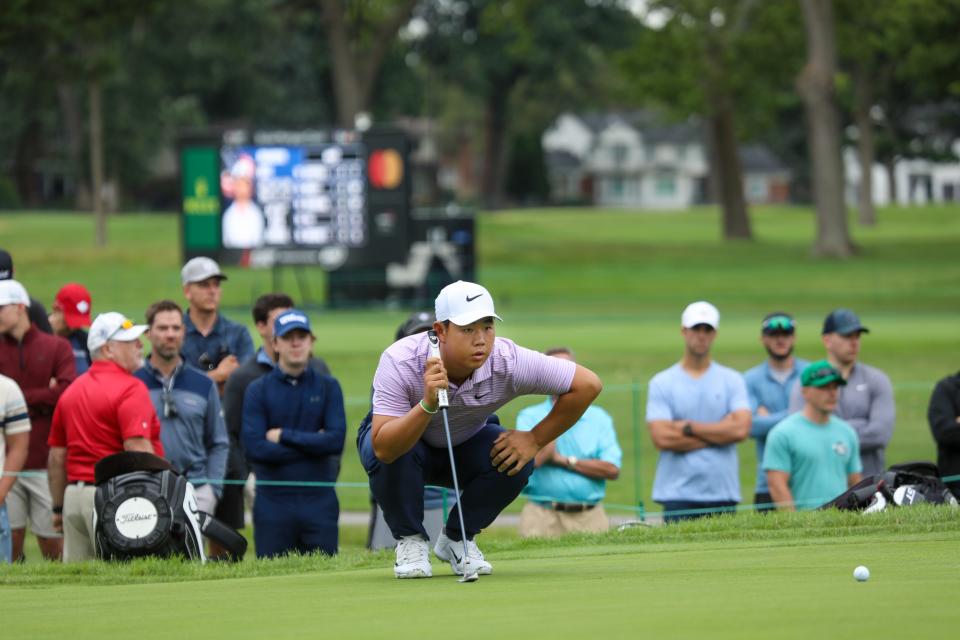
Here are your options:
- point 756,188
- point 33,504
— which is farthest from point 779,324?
point 756,188

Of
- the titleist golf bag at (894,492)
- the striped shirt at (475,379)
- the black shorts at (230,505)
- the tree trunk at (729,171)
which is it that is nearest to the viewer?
the striped shirt at (475,379)

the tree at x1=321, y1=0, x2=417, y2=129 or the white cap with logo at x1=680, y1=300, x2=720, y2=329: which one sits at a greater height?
the tree at x1=321, y1=0, x2=417, y2=129

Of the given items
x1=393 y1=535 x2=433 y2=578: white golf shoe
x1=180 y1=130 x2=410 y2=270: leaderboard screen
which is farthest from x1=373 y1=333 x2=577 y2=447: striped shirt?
x1=180 y1=130 x2=410 y2=270: leaderboard screen

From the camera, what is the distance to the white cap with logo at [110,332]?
9.54m

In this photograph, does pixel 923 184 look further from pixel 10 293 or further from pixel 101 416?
pixel 101 416

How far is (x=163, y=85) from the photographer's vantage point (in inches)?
3132

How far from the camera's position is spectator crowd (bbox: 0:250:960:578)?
25.4 ft

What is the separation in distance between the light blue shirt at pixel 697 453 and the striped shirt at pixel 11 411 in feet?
14.3

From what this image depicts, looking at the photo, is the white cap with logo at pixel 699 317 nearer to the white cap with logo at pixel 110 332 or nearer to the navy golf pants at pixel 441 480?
the navy golf pants at pixel 441 480

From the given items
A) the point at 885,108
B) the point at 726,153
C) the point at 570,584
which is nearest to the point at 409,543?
the point at 570,584

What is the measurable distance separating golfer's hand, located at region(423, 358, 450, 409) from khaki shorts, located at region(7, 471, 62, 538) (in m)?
4.94

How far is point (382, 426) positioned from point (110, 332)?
9.22 ft

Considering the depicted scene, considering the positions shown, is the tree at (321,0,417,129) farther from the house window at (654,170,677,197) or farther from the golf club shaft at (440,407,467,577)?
the house window at (654,170,677,197)

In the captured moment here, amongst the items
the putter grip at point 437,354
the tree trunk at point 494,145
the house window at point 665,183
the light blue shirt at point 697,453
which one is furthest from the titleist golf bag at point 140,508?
the house window at point 665,183
